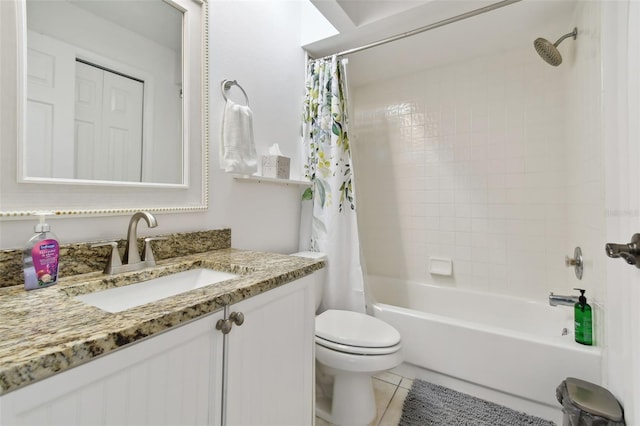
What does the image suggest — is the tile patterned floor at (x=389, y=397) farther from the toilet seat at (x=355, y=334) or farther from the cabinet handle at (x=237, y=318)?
the cabinet handle at (x=237, y=318)

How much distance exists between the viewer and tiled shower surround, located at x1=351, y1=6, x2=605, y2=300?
186 centimetres

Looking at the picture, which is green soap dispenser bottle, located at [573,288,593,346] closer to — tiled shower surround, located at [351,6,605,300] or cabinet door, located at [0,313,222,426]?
tiled shower surround, located at [351,6,605,300]

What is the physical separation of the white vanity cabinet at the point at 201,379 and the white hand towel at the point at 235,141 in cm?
66

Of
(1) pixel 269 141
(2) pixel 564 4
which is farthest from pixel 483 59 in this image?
(1) pixel 269 141

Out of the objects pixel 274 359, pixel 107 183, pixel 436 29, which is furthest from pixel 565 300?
pixel 107 183

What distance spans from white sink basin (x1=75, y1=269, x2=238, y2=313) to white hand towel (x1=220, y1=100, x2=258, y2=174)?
0.51m

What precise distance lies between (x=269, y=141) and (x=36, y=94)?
3.36 ft

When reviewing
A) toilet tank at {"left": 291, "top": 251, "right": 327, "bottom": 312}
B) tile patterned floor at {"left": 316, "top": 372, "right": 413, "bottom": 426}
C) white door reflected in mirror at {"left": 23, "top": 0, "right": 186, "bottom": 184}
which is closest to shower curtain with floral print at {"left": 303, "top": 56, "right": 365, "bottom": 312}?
toilet tank at {"left": 291, "top": 251, "right": 327, "bottom": 312}

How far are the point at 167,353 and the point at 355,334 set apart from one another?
1.02 m

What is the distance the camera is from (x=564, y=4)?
1538 mm

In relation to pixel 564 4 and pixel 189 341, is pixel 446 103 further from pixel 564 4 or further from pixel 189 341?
pixel 189 341

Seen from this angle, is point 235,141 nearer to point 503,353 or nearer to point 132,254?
point 132,254

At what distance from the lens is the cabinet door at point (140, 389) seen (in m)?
0.43

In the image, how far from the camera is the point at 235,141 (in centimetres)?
134
